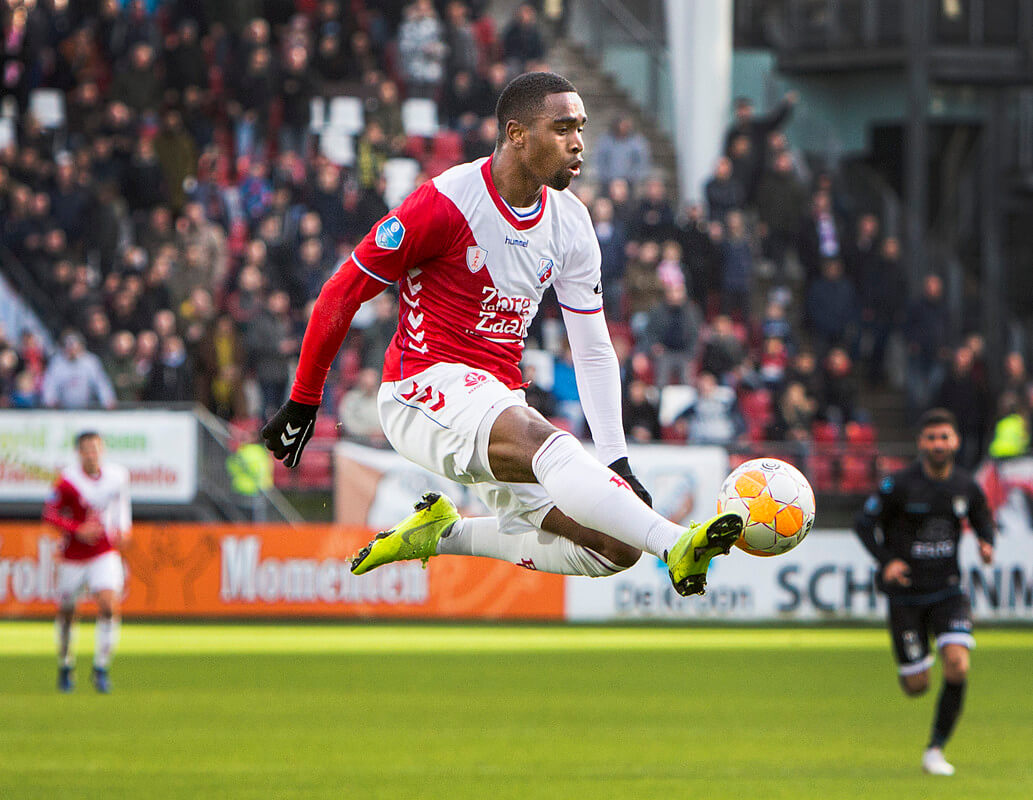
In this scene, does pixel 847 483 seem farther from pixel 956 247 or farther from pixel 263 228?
pixel 956 247

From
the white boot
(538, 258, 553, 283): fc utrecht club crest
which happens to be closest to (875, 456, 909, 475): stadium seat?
the white boot

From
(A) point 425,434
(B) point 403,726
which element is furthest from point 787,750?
(A) point 425,434

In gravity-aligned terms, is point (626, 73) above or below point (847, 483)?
above

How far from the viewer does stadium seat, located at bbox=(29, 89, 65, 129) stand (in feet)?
75.7

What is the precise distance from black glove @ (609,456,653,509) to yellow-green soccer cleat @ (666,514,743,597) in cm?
72

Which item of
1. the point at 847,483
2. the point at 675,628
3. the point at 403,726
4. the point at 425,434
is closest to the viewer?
the point at 425,434

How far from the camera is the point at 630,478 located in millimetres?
6910

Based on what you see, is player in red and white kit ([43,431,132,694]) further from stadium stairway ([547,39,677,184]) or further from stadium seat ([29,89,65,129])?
stadium stairway ([547,39,677,184])

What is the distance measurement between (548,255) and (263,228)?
15032mm

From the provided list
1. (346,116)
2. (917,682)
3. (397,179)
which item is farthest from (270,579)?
(917,682)

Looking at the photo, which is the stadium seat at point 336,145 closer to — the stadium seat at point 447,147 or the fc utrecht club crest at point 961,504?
the stadium seat at point 447,147

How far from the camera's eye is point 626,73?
89.7 feet

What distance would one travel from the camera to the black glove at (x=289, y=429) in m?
6.45

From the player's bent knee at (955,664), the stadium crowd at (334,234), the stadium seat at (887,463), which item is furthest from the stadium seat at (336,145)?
the player's bent knee at (955,664)
